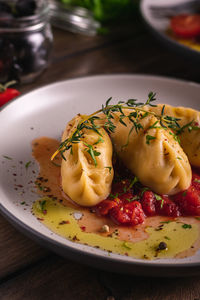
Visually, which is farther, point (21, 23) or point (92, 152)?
point (21, 23)

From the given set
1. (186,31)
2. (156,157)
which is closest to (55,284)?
(156,157)

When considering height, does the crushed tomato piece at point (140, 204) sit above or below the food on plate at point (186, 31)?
below

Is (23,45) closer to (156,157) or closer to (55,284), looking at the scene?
(156,157)

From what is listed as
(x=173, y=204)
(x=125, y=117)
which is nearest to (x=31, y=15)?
(x=125, y=117)

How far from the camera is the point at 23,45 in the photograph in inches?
128

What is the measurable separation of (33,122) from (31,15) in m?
0.99

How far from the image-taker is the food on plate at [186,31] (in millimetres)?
3803

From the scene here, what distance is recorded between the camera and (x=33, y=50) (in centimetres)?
333

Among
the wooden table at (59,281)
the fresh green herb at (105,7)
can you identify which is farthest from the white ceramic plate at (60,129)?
the fresh green herb at (105,7)

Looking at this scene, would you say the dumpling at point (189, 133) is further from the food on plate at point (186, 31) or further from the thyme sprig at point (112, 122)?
the food on plate at point (186, 31)

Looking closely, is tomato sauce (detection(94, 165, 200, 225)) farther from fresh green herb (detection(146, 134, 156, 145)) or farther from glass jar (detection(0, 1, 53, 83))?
glass jar (detection(0, 1, 53, 83))

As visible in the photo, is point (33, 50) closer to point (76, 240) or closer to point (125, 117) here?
point (125, 117)

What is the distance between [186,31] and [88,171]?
2168 millimetres

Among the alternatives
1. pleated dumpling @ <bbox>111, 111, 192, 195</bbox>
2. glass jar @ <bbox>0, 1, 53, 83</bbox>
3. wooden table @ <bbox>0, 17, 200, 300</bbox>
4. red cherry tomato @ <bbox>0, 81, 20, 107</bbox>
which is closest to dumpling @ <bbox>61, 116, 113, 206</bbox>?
pleated dumpling @ <bbox>111, 111, 192, 195</bbox>
